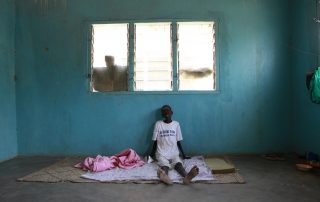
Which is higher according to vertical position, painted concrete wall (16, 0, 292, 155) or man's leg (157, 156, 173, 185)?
painted concrete wall (16, 0, 292, 155)

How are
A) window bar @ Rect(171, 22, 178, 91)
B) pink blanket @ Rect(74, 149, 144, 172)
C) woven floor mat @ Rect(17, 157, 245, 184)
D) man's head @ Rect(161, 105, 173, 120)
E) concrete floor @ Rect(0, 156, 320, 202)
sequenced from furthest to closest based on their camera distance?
1. window bar @ Rect(171, 22, 178, 91)
2. man's head @ Rect(161, 105, 173, 120)
3. pink blanket @ Rect(74, 149, 144, 172)
4. woven floor mat @ Rect(17, 157, 245, 184)
5. concrete floor @ Rect(0, 156, 320, 202)

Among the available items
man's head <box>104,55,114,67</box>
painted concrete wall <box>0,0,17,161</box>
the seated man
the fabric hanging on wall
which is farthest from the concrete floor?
man's head <box>104,55,114,67</box>

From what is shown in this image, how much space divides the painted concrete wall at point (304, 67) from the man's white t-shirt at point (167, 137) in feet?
6.16

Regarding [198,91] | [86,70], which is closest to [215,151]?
[198,91]

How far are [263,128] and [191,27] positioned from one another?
201 cm

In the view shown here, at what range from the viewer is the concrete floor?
10.4 feet

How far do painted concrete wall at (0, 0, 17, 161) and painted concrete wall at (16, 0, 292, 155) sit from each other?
0.38 ft

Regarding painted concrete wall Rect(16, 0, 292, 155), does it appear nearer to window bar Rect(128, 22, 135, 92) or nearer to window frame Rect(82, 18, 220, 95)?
window frame Rect(82, 18, 220, 95)

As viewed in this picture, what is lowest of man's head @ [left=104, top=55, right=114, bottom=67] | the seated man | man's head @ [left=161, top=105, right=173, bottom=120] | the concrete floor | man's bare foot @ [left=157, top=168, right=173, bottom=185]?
the concrete floor

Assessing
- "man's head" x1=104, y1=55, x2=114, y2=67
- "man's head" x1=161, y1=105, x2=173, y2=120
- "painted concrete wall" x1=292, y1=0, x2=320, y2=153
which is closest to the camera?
"painted concrete wall" x1=292, y1=0, x2=320, y2=153

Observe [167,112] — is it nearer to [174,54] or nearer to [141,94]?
[141,94]

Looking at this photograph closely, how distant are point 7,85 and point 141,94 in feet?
7.09

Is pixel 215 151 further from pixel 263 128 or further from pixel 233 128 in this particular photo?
pixel 263 128

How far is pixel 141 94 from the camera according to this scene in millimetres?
5246
